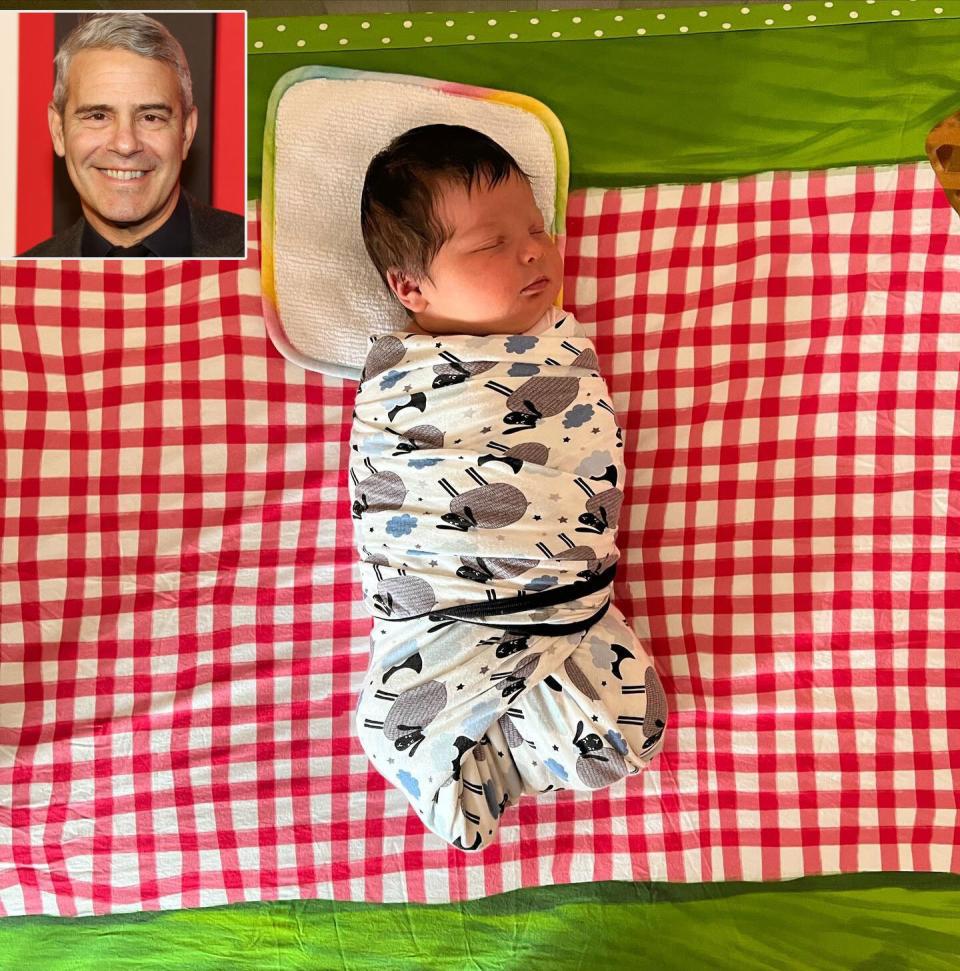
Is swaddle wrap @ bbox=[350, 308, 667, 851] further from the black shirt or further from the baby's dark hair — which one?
the black shirt

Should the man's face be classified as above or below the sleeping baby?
above

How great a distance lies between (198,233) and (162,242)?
0.05 metres

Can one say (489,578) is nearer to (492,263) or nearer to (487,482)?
(487,482)

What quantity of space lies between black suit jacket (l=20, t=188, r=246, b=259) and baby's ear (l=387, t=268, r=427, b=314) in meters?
0.26

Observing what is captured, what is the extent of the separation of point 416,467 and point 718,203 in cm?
58

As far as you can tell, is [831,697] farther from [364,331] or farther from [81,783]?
[81,783]

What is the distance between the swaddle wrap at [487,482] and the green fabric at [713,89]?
35 centimetres

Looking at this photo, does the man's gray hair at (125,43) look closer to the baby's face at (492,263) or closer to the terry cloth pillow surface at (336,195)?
the terry cloth pillow surface at (336,195)

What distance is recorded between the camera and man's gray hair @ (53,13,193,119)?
122 centimetres

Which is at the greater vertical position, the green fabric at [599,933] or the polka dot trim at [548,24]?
the polka dot trim at [548,24]

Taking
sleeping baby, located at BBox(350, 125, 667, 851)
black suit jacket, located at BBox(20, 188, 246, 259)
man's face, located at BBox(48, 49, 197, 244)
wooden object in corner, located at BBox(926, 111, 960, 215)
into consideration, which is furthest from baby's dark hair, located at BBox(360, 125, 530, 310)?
wooden object in corner, located at BBox(926, 111, 960, 215)

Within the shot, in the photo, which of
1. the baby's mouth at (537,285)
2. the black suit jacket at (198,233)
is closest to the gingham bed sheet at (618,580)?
the black suit jacket at (198,233)

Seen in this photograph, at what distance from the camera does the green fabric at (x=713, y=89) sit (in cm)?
121

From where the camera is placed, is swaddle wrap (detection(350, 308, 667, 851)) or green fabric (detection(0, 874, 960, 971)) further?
green fabric (detection(0, 874, 960, 971))
